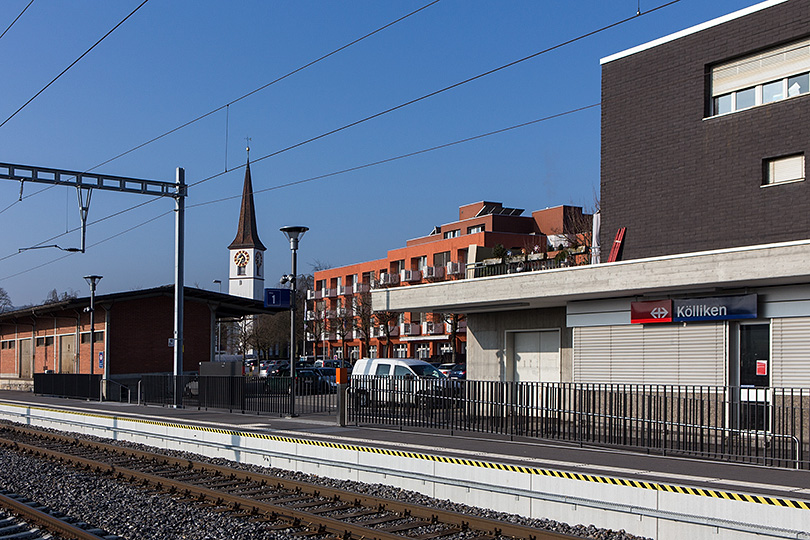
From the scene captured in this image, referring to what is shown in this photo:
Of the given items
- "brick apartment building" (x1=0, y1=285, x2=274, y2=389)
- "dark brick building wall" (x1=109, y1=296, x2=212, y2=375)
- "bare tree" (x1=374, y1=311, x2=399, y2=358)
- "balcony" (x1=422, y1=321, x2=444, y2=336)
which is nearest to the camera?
"brick apartment building" (x1=0, y1=285, x2=274, y2=389)

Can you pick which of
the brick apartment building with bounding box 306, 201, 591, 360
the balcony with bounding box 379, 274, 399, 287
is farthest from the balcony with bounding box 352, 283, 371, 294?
the balcony with bounding box 379, 274, 399, 287

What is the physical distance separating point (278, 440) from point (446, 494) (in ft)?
16.0

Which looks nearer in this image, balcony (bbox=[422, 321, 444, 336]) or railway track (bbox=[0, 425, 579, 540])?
railway track (bbox=[0, 425, 579, 540])

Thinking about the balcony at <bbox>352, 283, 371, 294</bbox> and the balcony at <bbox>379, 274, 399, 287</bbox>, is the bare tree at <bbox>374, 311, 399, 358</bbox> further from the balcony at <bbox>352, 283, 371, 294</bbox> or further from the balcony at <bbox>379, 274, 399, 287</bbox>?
the balcony at <bbox>352, 283, 371, 294</bbox>

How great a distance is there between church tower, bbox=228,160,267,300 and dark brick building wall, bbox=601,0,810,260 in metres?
98.7

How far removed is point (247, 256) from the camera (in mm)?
117938

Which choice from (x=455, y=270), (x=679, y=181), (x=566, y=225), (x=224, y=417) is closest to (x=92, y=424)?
(x=224, y=417)

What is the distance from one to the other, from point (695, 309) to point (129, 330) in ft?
108

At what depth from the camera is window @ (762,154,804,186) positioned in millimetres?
18270

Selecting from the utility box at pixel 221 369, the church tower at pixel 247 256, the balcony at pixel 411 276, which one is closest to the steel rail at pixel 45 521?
the utility box at pixel 221 369

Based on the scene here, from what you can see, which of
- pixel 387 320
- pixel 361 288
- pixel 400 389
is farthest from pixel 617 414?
pixel 361 288

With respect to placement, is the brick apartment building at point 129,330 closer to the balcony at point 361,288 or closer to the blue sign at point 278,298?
the blue sign at point 278,298

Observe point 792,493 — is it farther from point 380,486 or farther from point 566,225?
point 566,225

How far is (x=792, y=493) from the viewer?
10.8m
